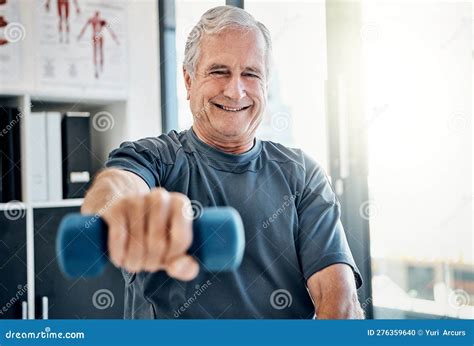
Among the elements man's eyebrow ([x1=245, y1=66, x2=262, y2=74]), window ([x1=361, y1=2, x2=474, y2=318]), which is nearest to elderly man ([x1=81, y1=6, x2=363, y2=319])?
man's eyebrow ([x1=245, y1=66, x2=262, y2=74])

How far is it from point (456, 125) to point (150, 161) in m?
0.62

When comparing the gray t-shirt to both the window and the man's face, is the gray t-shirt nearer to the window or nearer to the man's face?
the man's face

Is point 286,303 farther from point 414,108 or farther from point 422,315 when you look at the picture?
point 414,108

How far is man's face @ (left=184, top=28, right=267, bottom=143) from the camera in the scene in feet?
3.48

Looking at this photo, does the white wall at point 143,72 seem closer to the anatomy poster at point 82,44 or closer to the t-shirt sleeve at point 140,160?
the anatomy poster at point 82,44

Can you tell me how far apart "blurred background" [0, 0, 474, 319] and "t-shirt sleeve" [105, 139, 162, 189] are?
0.63 ft

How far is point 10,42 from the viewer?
1196mm


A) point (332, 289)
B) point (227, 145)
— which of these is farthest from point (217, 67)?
point (332, 289)

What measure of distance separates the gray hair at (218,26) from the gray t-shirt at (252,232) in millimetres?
158

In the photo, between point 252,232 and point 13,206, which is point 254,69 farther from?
point 13,206

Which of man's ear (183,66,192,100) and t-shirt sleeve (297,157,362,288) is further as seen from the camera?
man's ear (183,66,192,100)

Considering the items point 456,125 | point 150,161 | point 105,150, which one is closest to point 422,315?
point 456,125
